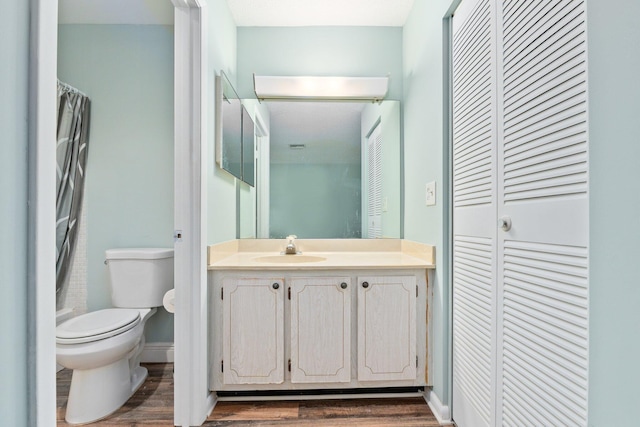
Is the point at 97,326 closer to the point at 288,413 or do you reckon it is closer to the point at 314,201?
the point at 288,413

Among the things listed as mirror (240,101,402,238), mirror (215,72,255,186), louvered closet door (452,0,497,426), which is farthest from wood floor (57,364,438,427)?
mirror (215,72,255,186)

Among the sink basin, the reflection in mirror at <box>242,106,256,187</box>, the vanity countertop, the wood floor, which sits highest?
the reflection in mirror at <box>242,106,256,187</box>

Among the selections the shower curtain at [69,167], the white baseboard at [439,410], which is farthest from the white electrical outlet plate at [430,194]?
the shower curtain at [69,167]

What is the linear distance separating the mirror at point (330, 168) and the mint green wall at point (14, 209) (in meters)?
1.75

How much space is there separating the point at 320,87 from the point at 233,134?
72 cm

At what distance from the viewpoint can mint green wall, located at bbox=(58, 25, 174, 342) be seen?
7.59ft

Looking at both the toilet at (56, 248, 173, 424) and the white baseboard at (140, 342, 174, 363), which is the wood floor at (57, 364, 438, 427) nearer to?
the toilet at (56, 248, 173, 424)

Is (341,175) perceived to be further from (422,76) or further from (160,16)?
(160,16)

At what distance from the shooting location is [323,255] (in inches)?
88.2

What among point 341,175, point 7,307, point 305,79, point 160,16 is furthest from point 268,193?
point 7,307

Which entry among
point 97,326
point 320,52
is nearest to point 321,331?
point 97,326

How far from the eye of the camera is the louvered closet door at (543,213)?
82 cm

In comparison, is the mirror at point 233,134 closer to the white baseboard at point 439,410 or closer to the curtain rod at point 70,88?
the curtain rod at point 70,88

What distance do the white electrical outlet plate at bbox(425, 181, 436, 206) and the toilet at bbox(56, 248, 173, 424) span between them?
1.68 metres
